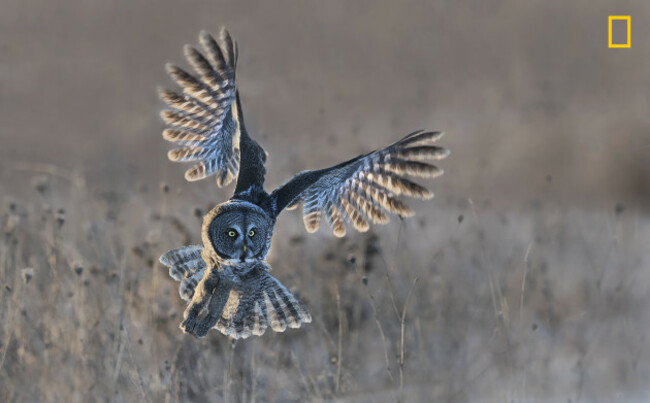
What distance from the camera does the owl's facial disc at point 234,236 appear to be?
3299mm

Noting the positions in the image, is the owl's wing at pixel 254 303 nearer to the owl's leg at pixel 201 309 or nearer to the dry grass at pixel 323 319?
the owl's leg at pixel 201 309

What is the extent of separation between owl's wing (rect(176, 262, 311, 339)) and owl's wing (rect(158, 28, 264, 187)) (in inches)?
23.6

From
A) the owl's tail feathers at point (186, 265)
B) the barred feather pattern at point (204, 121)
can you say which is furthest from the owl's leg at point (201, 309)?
the barred feather pattern at point (204, 121)

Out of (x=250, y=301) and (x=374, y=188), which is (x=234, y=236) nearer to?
(x=250, y=301)

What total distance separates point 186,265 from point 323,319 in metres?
2.40

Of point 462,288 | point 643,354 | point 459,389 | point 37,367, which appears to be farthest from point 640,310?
point 37,367

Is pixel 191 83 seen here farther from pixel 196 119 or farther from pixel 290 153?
pixel 290 153

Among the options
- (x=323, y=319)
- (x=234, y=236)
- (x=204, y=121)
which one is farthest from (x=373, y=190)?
(x=323, y=319)

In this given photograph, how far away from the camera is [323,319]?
632cm

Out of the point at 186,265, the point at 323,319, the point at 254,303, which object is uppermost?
the point at 186,265

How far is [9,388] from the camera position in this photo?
5344 millimetres

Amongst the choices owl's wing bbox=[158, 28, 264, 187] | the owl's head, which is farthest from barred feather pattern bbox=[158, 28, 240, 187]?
the owl's head

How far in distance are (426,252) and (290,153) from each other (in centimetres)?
149

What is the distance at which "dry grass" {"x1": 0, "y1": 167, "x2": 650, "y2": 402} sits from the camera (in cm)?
524
